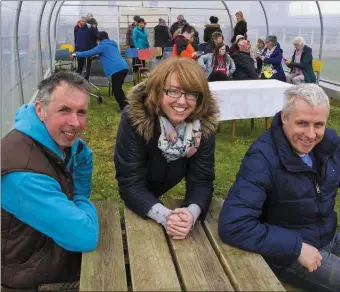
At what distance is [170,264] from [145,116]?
2.88 feet

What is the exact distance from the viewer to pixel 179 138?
2.37 metres

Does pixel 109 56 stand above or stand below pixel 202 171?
above

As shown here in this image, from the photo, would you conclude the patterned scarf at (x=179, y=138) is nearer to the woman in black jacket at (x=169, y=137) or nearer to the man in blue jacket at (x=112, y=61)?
the woman in black jacket at (x=169, y=137)

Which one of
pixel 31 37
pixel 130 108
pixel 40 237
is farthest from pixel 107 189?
pixel 31 37

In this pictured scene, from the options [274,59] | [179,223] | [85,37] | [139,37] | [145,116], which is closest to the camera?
[179,223]

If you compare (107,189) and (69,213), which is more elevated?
(69,213)

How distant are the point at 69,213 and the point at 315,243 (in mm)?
1336

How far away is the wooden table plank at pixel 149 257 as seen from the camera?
1694mm

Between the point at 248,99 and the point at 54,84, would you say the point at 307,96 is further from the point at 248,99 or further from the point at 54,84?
the point at 248,99

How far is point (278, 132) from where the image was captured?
2.26 m

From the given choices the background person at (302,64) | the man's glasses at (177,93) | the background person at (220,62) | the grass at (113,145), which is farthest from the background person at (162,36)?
the man's glasses at (177,93)

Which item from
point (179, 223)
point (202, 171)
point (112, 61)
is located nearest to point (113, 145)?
point (112, 61)

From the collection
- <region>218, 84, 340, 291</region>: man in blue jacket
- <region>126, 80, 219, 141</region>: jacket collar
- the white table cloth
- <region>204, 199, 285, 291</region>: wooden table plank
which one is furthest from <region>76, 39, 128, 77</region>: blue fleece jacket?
<region>204, 199, 285, 291</region>: wooden table plank

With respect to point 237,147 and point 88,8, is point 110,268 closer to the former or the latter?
point 237,147
